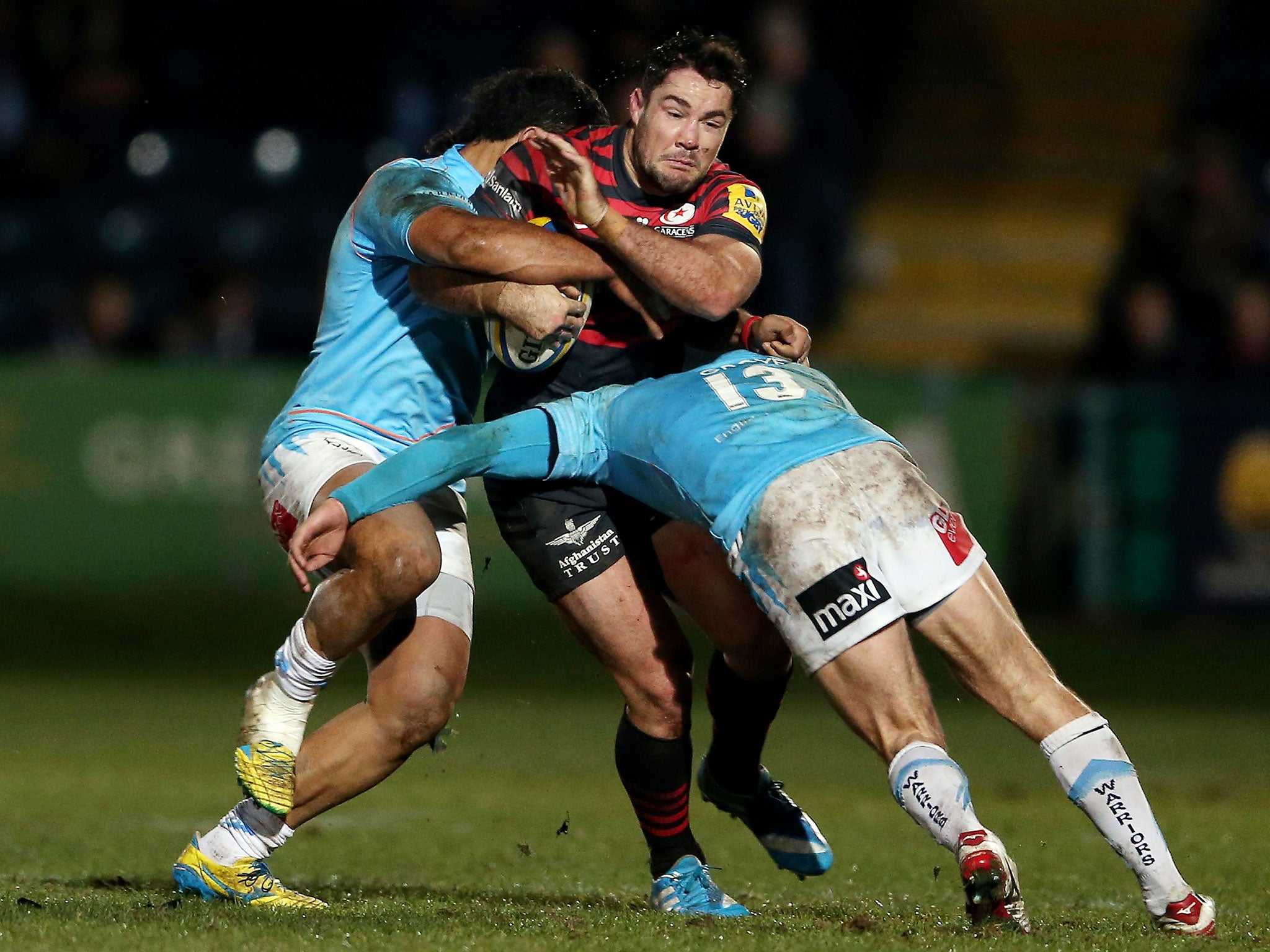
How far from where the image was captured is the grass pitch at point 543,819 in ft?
14.1

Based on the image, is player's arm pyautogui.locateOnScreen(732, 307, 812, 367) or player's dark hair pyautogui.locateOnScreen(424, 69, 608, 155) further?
player's dark hair pyautogui.locateOnScreen(424, 69, 608, 155)

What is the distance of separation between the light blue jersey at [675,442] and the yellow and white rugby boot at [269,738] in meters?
0.53

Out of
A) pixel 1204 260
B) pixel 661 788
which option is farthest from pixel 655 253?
pixel 1204 260

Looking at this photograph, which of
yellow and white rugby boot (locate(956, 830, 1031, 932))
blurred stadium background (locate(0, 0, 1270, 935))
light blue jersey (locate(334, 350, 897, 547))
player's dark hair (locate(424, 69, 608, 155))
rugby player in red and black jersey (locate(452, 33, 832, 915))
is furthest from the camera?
blurred stadium background (locate(0, 0, 1270, 935))

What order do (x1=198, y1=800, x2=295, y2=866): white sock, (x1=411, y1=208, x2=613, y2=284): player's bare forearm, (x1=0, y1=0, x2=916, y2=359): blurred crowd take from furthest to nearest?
(x1=0, y1=0, x2=916, y2=359): blurred crowd, (x1=198, y1=800, x2=295, y2=866): white sock, (x1=411, y1=208, x2=613, y2=284): player's bare forearm

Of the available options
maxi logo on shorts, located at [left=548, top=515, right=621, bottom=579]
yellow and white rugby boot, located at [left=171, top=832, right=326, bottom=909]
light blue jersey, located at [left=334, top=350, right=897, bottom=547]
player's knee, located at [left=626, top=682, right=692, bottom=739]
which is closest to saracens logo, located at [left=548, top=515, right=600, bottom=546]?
maxi logo on shorts, located at [left=548, top=515, right=621, bottom=579]

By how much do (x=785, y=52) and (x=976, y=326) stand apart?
311 centimetres

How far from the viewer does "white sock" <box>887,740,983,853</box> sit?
13.5 ft

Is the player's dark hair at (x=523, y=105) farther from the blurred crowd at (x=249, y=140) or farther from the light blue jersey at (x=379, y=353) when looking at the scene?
the blurred crowd at (x=249, y=140)

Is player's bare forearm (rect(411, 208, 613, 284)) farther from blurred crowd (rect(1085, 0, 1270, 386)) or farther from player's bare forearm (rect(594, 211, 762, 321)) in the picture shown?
blurred crowd (rect(1085, 0, 1270, 386))

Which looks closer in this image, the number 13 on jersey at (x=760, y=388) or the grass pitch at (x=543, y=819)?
the grass pitch at (x=543, y=819)

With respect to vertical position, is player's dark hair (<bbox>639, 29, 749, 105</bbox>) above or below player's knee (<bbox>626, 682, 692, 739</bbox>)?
above

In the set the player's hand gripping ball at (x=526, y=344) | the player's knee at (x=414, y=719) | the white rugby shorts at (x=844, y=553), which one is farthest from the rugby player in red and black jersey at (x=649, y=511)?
the white rugby shorts at (x=844, y=553)

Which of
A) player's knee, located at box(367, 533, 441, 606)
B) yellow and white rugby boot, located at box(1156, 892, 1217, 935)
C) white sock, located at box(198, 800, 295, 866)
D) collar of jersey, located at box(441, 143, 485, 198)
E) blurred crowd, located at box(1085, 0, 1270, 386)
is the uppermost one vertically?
collar of jersey, located at box(441, 143, 485, 198)
